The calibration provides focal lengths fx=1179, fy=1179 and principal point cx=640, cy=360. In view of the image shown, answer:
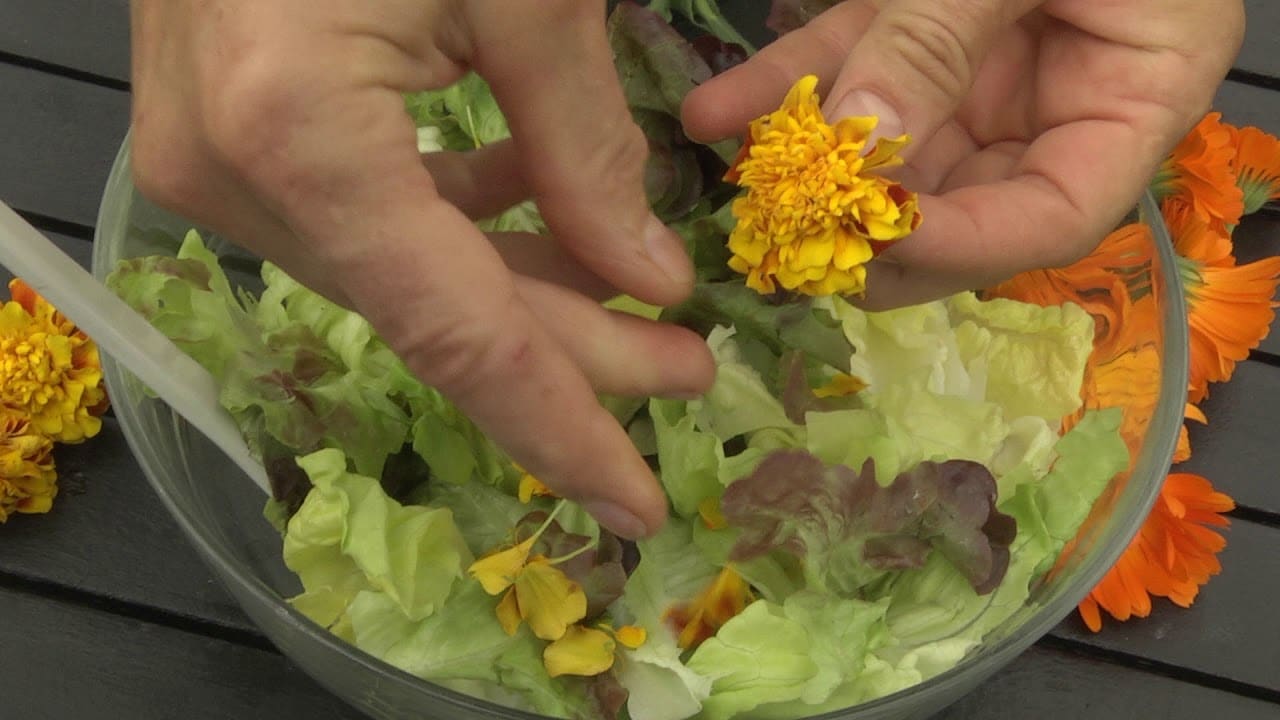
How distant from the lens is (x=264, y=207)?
1.03ft

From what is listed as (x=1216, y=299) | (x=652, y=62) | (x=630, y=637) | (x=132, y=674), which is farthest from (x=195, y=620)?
(x=1216, y=299)

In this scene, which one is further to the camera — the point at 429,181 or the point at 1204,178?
the point at 1204,178

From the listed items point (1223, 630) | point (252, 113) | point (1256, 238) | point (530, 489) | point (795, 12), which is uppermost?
point (252, 113)

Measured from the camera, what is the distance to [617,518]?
39cm

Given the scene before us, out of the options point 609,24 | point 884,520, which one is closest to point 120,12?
point 609,24

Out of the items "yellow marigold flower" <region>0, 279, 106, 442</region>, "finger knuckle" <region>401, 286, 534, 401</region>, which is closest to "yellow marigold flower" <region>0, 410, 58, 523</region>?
"yellow marigold flower" <region>0, 279, 106, 442</region>

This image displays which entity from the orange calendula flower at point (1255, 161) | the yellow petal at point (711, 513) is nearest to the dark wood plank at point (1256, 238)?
the orange calendula flower at point (1255, 161)

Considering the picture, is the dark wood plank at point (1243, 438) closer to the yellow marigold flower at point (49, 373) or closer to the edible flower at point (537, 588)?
the edible flower at point (537, 588)

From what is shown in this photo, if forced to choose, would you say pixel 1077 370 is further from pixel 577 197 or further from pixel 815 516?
pixel 577 197

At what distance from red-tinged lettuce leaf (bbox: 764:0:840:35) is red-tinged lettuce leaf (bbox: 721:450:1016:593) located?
25cm

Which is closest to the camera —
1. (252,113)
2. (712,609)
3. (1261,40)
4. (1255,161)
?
(252,113)

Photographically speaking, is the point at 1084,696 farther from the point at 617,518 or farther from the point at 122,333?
the point at 122,333

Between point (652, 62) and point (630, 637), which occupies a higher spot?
point (652, 62)

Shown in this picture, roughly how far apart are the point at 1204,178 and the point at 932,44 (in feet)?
1.03
